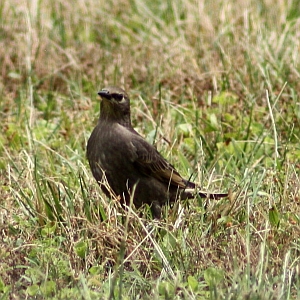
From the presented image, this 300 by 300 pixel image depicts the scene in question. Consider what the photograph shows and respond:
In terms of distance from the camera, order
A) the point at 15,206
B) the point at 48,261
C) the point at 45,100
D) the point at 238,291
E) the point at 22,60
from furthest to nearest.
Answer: the point at 22,60
the point at 45,100
the point at 15,206
the point at 48,261
the point at 238,291

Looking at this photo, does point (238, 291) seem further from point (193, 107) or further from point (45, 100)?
point (45, 100)

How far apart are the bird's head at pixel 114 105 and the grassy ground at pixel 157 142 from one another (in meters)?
0.36

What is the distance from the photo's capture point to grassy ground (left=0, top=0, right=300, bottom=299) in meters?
4.47

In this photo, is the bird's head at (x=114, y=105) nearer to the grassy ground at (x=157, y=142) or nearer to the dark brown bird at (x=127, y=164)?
the dark brown bird at (x=127, y=164)

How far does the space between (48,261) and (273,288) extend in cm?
110

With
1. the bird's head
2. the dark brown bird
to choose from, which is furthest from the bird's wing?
the bird's head

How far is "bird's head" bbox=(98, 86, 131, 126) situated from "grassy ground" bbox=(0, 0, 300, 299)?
36cm

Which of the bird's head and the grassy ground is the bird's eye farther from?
the grassy ground

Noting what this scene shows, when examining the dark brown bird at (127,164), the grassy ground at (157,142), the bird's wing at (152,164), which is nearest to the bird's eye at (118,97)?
the dark brown bird at (127,164)

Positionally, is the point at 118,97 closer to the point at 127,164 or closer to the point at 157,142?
the point at 127,164

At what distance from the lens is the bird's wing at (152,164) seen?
566 cm

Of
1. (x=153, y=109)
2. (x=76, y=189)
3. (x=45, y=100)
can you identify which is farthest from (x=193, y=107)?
(x=76, y=189)

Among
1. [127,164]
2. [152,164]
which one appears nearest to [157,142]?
[152,164]

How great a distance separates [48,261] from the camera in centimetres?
459
